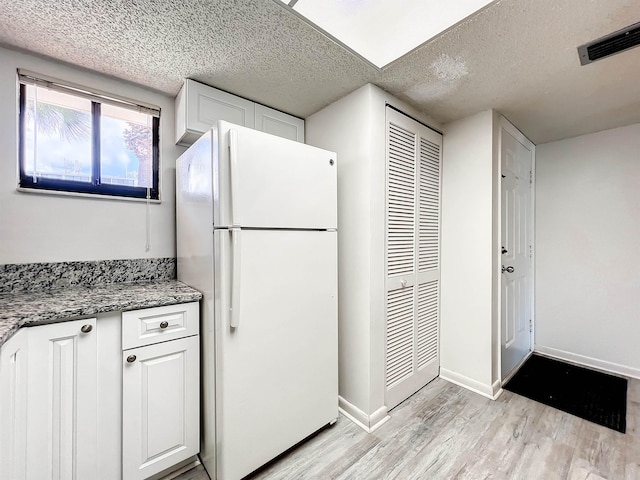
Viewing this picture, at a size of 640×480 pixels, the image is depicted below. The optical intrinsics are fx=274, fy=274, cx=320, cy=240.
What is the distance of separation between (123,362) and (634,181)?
404 centimetres

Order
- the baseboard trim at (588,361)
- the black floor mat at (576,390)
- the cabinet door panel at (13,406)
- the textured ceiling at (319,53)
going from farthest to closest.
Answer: the baseboard trim at (588,361) → the black floor mat at (576,390) → the textured ceiling at (319,53) → the cabinet door panel at (13,406)

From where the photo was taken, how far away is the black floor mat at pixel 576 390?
1.92 metres

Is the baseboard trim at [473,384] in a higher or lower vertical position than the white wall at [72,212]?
lower

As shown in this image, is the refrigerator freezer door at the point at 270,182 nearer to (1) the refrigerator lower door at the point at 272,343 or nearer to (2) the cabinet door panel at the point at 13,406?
(1) the refrigerator lower door at the point at 272,343

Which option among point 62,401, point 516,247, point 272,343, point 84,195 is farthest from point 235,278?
point 516,247

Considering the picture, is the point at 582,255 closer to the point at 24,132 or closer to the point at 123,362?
the point at 123,362

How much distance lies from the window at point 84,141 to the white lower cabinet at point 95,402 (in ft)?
3.26

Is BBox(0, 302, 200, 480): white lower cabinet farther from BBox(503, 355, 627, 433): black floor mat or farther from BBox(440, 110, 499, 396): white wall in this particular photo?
BBox(503, 355, 627, 433): black floor mat

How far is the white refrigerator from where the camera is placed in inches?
51.8

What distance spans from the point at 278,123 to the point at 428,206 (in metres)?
1.42

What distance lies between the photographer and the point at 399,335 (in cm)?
205

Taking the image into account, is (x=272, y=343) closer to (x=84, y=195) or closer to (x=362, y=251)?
(x=362, y=251)

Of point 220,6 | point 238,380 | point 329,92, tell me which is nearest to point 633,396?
point 238,380

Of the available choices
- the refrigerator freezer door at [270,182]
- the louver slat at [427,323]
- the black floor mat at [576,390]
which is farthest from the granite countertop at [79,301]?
the black floor mat at [576,390]
